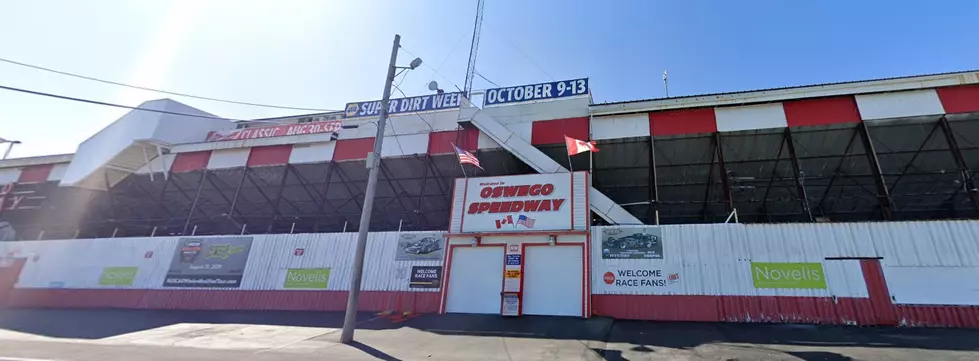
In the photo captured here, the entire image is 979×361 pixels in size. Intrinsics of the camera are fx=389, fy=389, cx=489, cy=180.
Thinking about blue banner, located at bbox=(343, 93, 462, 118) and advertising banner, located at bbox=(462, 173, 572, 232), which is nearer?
advertising banner, located at bbox=(462, 173, 572, 232)

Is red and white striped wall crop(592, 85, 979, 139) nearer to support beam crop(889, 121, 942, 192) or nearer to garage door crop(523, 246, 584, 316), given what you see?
support beam crop(889, 121, 942, 192)

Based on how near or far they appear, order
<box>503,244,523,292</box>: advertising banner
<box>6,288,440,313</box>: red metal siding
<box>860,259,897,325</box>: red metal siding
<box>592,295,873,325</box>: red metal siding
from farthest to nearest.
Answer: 1. <box>6,288,440,313</box>: red metal siding
2. <box>503,244,523,292</box>: advertising banner
3. <box>592,295,873,325</box>: red metal siding
4. <box>860,259,897,325</box>: red metal siding

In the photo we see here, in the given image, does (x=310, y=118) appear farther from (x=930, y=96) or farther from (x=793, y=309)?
(x=930, y=96)

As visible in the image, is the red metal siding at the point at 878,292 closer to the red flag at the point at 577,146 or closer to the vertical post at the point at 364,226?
the red flag at the point at 577,146

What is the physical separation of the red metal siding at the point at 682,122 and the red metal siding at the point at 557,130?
3.26m

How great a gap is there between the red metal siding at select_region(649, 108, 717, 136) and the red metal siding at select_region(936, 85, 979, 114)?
875 centimetres

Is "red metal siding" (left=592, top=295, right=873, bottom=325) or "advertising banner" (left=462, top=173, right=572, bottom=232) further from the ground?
"advertising banner" (left=462, top=173, right=572, bottom=232)

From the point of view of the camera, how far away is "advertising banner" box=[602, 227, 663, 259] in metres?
15.2

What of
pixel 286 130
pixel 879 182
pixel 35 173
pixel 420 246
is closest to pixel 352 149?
pixel 286 130

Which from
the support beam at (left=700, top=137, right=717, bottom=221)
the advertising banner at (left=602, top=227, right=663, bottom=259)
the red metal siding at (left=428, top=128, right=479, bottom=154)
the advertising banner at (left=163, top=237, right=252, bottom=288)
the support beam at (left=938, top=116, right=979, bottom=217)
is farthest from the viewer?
the red metal siding at (left=428, top=128, right=479, bottom=154)

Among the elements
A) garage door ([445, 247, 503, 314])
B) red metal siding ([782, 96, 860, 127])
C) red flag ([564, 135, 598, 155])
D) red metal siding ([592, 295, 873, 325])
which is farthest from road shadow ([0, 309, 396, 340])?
red metal siding ([782, 96, 860, 127])

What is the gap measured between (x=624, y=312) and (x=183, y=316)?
18267 millimetres

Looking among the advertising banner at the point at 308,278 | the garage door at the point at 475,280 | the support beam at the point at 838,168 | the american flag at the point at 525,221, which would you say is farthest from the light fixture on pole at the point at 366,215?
the support beam at the point at 838,168

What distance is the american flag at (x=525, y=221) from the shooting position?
16609mm
